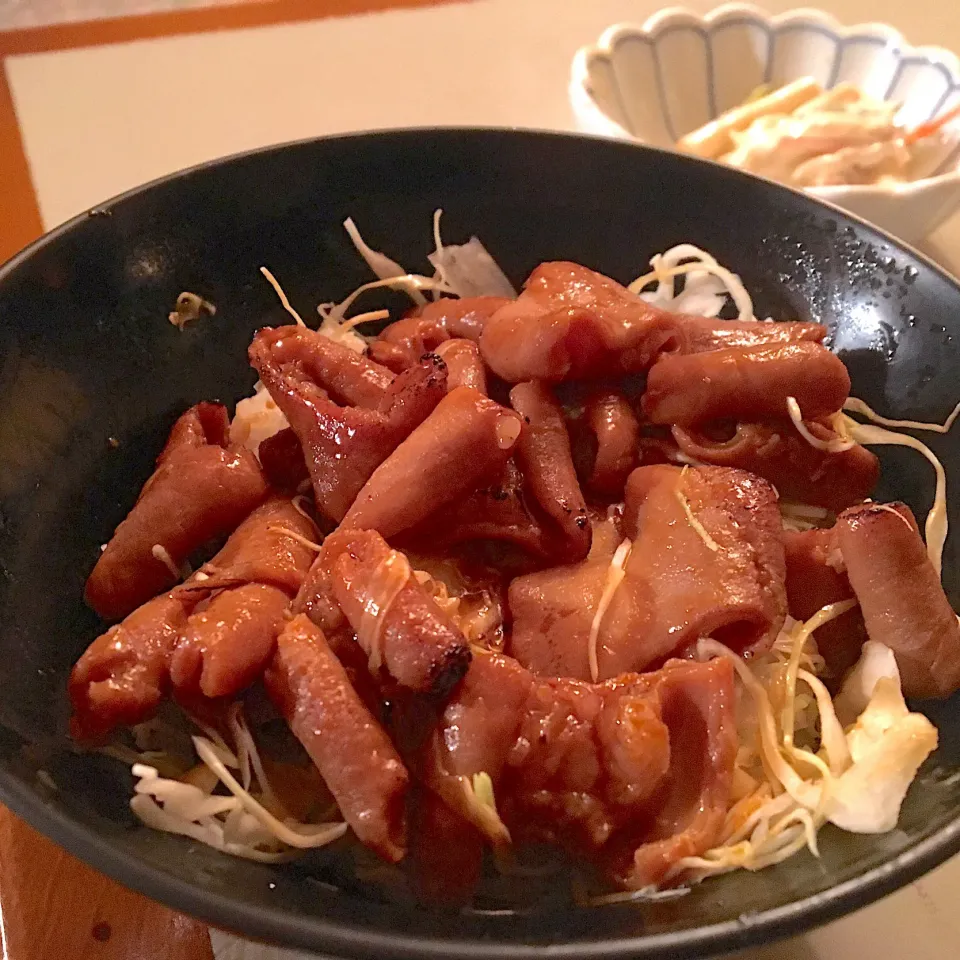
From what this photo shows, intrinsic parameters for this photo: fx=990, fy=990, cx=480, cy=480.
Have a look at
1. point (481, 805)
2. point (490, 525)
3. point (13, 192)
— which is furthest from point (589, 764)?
point (13, 192)

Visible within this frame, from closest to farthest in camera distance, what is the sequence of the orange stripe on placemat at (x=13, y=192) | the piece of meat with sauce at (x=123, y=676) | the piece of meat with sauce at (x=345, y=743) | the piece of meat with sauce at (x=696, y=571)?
the piece of meat with sauce at (x=345, y=743)
the piece of meat with sauce at (x=123, y=676)
the piece of meat with sauce at (x=696, y=571)
the orange stripe on placemat at (x=13, y=192)

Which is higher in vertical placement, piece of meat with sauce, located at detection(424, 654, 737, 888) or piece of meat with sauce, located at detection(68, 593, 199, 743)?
piece of meat with sauce, located at detection(68, 593, 199, 743)

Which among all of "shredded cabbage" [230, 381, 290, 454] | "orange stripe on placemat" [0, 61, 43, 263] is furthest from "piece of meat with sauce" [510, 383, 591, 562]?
"orange stripe on placemat" [0, 61, 43, 263]

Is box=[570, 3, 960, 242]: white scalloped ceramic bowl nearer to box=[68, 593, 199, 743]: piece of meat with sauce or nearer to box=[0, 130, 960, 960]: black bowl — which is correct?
box=[0, 130, 960, 960]: black bowl

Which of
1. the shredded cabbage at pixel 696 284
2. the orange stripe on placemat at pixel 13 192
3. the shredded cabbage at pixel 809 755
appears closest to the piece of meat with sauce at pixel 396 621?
the shredded cabbage at pixel 809 755

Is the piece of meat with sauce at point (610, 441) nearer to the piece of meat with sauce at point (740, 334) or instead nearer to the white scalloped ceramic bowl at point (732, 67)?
the piece of meat with sauce at point (740, 334)

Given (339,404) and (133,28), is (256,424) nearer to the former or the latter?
(339,404)
